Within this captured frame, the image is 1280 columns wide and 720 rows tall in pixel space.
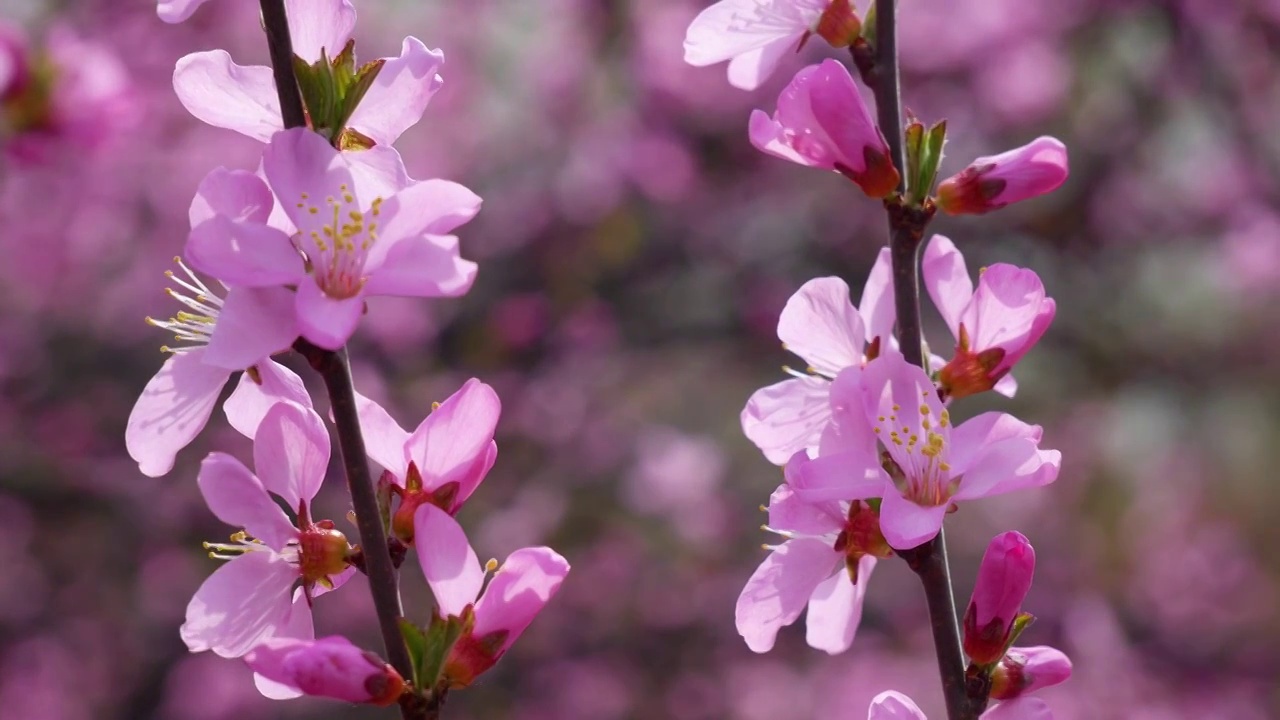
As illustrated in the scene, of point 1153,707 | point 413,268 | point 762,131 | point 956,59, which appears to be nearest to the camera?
point 413,268

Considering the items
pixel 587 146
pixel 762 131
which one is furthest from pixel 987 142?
pixel 762 131

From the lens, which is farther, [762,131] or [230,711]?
[230,711]

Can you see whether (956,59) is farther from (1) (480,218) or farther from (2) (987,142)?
(1) (480,218)

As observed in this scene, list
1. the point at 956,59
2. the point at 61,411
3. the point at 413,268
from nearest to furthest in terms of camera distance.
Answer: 1. the point at 413,268
2. the point at 61,411
3. the point at 956,59

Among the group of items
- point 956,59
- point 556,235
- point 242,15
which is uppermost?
point 242,15

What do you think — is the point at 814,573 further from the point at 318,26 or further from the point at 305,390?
the point at 318,26

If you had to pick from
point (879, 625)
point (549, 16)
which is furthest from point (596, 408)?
point (549, 16)

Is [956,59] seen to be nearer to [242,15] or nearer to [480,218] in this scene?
[480,218]

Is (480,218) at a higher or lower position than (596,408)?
higher
